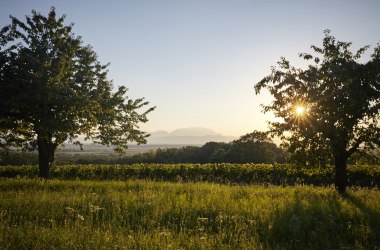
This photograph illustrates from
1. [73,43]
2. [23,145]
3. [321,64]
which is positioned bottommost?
[23,145]

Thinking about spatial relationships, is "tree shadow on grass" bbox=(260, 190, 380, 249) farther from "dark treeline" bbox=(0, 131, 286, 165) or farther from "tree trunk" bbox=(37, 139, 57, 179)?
"dark treeline" bbox=(0, 131, 286, 165)

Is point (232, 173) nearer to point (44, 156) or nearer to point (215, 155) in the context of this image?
point (44, 156)

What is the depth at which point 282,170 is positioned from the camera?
2556cm

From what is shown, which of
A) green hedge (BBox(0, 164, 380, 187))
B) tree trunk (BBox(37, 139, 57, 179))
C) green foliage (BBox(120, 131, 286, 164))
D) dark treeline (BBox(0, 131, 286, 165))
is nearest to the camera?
tree trunk (BBox(37, 139, 57, 179))

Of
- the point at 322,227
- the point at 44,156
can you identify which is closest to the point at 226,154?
the point at 44,156

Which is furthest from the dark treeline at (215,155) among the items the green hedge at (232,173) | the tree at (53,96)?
the tree at (53,96)

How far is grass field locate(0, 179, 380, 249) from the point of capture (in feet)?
23.0

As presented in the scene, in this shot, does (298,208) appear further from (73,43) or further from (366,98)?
(73,43)

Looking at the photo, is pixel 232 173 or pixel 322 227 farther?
pixel 232 173

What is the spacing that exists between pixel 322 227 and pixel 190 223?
3587 millimetres

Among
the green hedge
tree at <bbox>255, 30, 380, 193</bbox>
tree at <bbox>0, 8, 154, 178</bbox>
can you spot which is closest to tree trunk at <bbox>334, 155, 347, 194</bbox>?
tree at <bbox>255, 30, 380, 193</bbox>

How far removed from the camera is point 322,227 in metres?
8.52

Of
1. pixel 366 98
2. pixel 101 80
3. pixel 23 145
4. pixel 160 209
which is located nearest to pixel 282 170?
pixel 366 98

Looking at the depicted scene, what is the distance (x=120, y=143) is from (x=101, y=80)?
4798mm
